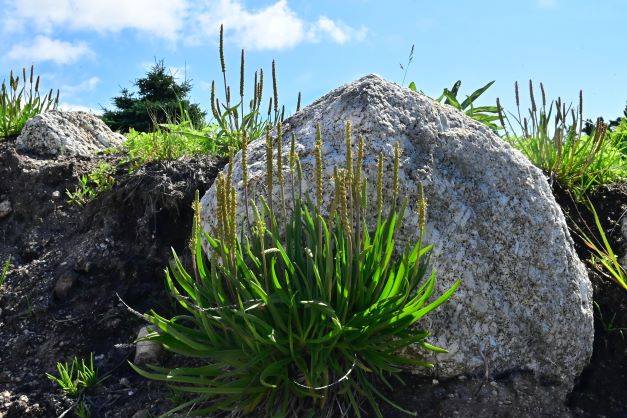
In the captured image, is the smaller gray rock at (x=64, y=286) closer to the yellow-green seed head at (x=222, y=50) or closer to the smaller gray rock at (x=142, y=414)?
the smaller gray rock at (x=142, y=414)

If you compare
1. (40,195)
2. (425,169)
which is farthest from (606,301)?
(40,195)

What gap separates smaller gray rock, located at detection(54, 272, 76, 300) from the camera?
16.7 feet

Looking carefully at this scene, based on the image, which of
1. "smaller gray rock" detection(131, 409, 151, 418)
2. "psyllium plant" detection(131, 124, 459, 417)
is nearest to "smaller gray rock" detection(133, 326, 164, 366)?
"smaller gray rock" detection(131, 409, 151, 418)

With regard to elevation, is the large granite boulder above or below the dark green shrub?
below

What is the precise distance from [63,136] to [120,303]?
122 inches

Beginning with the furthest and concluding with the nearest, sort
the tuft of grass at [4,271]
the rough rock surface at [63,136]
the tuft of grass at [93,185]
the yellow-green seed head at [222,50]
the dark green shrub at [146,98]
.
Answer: the dark green shrub at [146,98]
the rough rock surface at [63,136]
the tuft of grass at [93,185]
the tuft of grass at [4,271]
the yellow-green seed head at [222,50]

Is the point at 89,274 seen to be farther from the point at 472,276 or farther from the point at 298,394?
the point at 472,276

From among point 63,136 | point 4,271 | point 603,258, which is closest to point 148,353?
point 4,271

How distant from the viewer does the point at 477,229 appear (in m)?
3.91

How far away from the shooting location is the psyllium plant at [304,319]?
3.19m

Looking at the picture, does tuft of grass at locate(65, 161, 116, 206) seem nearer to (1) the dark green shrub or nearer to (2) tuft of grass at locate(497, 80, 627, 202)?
(2) tuft of grass at locate(497, 80, 627, 202)

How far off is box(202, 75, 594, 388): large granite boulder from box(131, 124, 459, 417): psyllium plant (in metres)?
0.33

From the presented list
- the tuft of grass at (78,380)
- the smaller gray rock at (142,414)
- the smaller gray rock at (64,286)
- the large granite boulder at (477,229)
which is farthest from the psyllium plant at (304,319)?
the smaller gray rock at (64,286)

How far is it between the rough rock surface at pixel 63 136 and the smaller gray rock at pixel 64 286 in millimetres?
2195
